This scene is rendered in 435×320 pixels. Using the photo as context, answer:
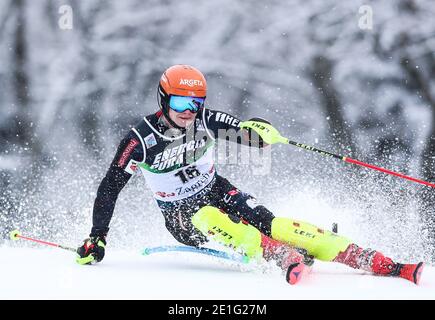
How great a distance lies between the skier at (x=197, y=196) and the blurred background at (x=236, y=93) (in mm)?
2803

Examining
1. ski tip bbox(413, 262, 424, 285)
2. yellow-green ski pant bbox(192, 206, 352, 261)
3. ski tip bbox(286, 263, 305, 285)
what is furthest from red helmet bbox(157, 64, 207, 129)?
ski tip bbox(413, 262, 424, 285)

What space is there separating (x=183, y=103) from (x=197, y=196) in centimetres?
51

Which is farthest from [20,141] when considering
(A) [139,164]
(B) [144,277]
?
(B) [144,277]

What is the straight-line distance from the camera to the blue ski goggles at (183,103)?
307cm

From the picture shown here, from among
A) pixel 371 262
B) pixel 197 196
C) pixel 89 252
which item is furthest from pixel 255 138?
pixel 89 252

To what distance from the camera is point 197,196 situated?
3236 mm

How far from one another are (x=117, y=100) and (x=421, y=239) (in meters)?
3.44

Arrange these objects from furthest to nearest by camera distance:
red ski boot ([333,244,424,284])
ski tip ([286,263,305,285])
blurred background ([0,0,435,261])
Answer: blurred background ([0,0,435,261]), red ski boot ([333,244,424,284]), ski tip ([286,263,305,285])

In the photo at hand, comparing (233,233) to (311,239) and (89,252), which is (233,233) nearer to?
(311,239)

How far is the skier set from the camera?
2.85 metres

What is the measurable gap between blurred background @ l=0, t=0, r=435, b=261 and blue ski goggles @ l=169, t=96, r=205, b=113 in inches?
119

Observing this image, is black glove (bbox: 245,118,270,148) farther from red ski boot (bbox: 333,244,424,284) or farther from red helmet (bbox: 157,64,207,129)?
red ski boot (bbox: 333,244,424,284)

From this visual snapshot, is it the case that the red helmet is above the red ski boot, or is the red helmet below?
above

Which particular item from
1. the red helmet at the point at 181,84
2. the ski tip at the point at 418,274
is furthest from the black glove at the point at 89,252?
the ski tip at the point at 418,274
